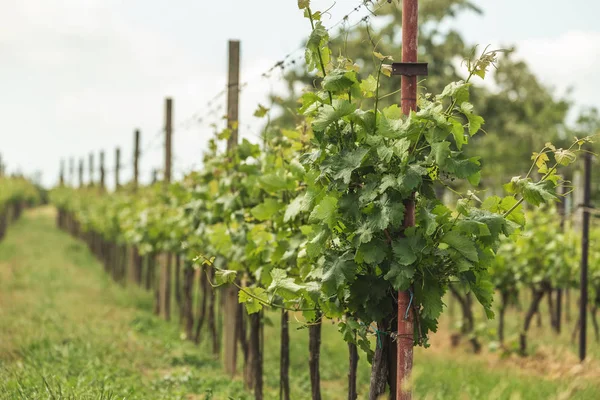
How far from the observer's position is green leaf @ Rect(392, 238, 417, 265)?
11.8 ft

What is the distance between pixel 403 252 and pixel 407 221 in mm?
225

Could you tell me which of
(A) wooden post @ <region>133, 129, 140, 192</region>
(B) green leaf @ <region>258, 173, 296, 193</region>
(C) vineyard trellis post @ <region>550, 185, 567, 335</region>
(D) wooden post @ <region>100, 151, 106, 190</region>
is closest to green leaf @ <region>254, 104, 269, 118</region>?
(B) green leaf @ <region>258, 173, 296, 193</region>

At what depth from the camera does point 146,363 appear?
27.8 feet

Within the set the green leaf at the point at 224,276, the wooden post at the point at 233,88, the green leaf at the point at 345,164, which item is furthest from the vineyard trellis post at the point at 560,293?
the green leaf at the point at 345,164

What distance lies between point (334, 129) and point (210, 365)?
223 inches

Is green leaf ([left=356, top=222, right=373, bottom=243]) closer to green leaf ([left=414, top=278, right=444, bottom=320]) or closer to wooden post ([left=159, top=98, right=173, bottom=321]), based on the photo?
green leaf ([left=414, top=278, right=444, bottom=320])

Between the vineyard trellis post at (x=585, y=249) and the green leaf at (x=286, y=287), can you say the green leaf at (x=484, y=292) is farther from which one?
the vineyard trellis post at (x=585, y=249)

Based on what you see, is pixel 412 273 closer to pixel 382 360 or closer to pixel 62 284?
pixel 382 360

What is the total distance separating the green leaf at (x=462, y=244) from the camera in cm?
358

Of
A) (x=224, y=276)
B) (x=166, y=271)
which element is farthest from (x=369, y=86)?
(x=166, y=271)

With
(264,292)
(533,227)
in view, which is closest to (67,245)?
(533,227)

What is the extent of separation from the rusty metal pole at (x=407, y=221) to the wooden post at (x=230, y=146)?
402cm

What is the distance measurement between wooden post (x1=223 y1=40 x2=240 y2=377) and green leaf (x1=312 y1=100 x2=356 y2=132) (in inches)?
156

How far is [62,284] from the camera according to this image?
51.8 ft
